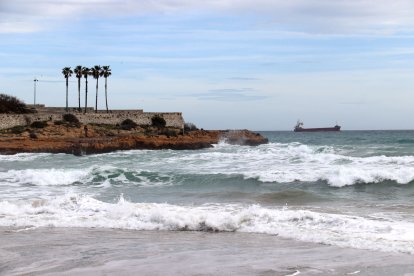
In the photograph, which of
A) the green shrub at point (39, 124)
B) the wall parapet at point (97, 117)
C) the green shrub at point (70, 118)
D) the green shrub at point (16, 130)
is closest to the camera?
the green shrub at point (16, 130)

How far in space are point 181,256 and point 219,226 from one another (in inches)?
112

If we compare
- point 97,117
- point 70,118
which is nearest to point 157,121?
point 97,117

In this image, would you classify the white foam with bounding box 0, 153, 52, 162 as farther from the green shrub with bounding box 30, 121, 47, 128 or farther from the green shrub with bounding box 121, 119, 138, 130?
the green shrub with bounding box 121, 119, 138, 130

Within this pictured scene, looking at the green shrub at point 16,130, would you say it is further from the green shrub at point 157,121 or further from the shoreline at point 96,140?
the green shrub at point 157,121

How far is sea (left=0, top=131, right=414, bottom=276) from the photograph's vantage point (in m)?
9.04

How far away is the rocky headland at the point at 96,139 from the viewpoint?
43.2m

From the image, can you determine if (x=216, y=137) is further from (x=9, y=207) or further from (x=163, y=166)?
(x=9, y=207)

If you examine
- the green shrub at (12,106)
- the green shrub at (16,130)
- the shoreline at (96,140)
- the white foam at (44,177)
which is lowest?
the white foam at (44,177)

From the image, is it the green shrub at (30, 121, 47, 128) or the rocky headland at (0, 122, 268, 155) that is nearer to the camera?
the rocky headland at (0, 122, 268, 155)

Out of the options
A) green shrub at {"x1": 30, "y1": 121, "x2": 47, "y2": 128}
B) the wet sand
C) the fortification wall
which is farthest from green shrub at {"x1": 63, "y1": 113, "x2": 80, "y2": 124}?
the wet sand

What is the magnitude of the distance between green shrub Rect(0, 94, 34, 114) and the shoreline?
9376 mm

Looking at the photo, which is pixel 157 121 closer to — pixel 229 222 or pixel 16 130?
pixel 16 130

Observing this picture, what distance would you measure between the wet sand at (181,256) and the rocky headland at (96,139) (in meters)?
31.8

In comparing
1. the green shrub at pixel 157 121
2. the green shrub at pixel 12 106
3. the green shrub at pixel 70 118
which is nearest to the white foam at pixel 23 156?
the green shrub at pixel 70 118
